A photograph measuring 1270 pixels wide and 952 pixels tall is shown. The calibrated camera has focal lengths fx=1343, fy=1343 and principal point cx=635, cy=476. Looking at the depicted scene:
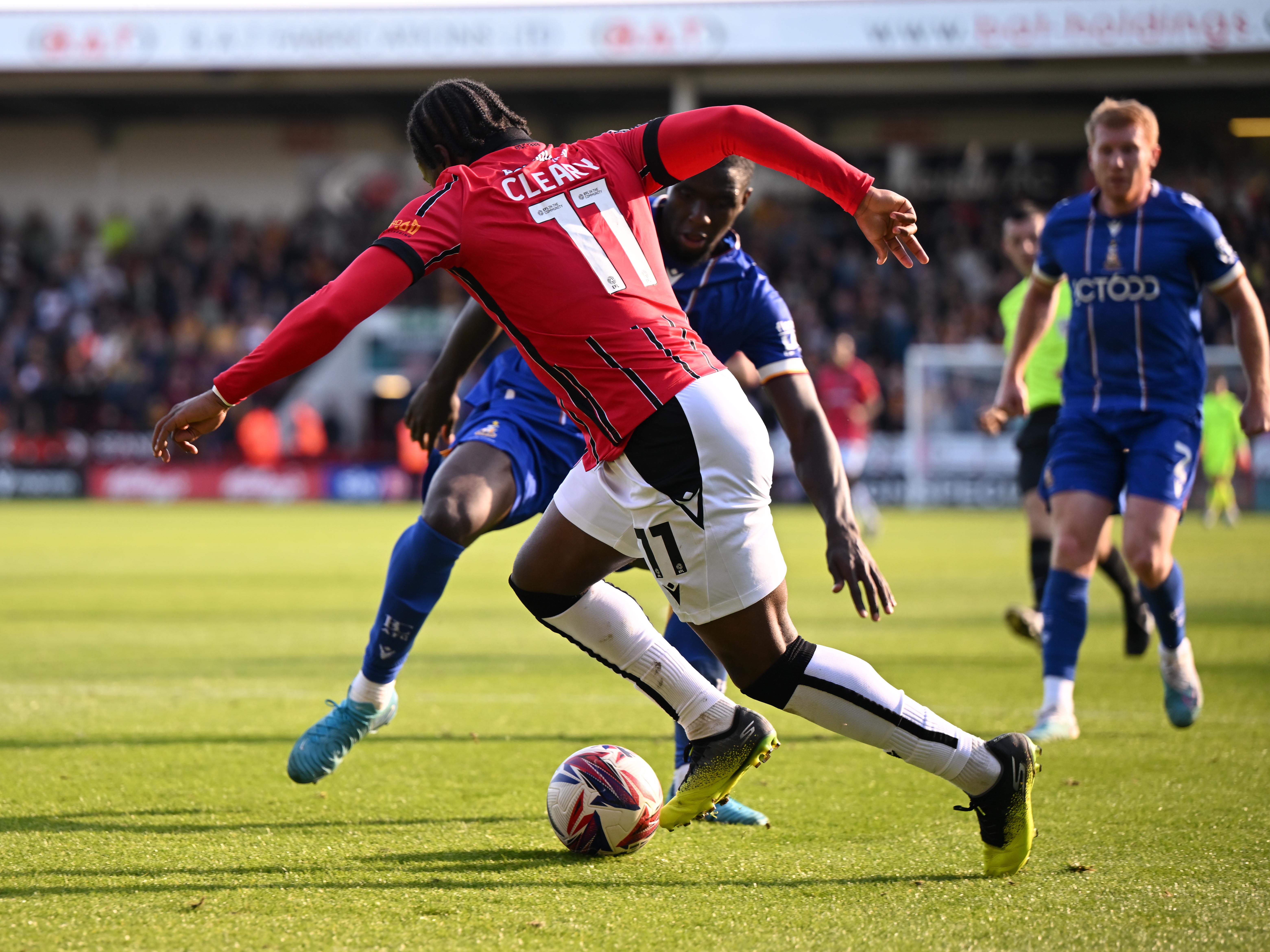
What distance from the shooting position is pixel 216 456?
27281mm

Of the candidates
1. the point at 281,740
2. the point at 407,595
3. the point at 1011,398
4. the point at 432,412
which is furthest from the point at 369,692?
the point at 1011,398

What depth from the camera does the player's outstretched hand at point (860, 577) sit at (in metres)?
3.32

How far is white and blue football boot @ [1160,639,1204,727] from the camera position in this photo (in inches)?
203

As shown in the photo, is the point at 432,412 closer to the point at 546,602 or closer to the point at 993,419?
the point at 546,602

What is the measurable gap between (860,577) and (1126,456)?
2.21 m

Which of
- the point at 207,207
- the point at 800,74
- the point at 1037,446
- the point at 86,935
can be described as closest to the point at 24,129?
the point at 207,207

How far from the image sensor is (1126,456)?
5105 mm

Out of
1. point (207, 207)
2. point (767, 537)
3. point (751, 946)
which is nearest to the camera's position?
point (751, 946)

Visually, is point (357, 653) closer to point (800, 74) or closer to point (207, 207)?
point (800, 74)

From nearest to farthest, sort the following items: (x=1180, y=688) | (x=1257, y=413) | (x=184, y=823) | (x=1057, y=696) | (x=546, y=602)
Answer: (x=546, y=602) → (x=184, y=823) → (x=1257, y=413) → (x=1057, y=696) → (x=1180, y=688)

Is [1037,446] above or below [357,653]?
above

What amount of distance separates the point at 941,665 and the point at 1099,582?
522 cm

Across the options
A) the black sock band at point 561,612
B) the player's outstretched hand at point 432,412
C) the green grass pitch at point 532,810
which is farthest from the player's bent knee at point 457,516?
the green grass pitch at point 532,810

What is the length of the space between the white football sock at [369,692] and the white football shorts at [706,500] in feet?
4.55
